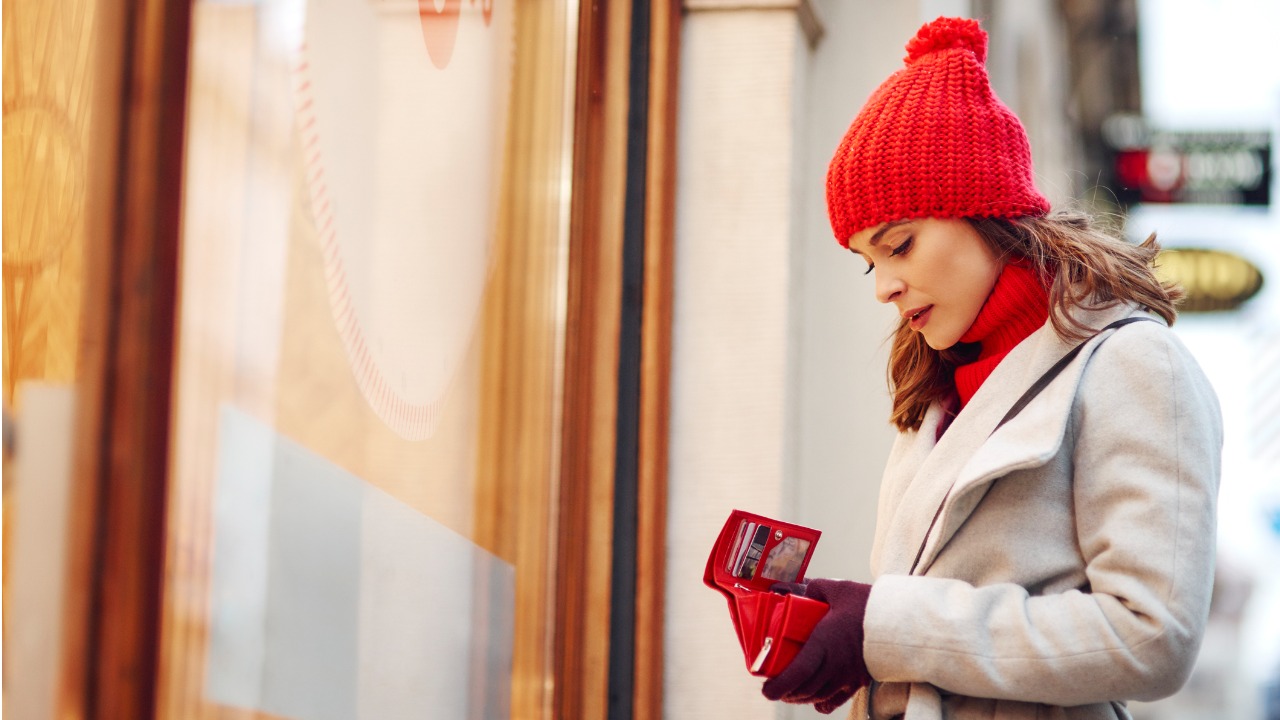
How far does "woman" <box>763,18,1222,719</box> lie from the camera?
4.11ft

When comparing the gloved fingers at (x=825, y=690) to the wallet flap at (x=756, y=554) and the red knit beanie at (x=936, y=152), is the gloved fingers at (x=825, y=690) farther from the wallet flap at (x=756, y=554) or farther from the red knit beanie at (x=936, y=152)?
the red knit beanie at (x=936, y=152)

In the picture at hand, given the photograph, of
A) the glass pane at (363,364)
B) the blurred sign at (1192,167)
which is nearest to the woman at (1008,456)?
the glass pane at (363,364)

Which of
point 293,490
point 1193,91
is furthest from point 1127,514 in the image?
point 1193,91

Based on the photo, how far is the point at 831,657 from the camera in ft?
4.34

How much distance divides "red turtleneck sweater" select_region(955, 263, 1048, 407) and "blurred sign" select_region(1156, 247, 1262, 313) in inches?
214

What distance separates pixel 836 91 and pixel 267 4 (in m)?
2.25

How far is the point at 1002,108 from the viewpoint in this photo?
5.22ft

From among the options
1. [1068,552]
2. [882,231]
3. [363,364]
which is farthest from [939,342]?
[363,364]

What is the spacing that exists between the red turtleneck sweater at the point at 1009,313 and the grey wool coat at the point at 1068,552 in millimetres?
58

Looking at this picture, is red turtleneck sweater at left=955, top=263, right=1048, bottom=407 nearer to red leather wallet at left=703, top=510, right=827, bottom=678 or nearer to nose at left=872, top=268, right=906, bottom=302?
nose at left=872, top=268, right=906, bottom=302

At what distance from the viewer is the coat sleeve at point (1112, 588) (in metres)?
1.23

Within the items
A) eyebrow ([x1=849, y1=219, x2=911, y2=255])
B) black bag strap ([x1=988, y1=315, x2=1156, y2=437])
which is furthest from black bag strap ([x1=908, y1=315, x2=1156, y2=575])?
eyebrow ([x1=849, y1=219, x2=911, y2=255])

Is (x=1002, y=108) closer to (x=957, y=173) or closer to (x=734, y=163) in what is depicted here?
(x=957, y=173)

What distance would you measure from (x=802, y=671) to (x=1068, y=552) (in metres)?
0.34
